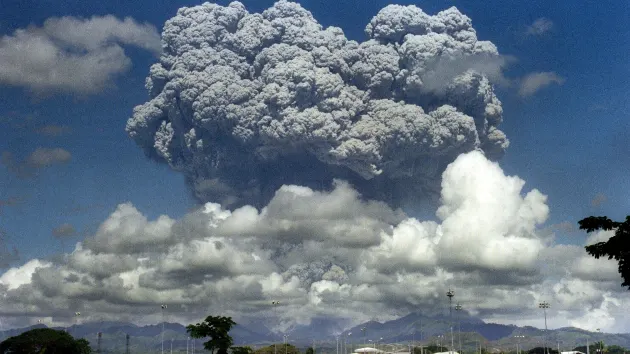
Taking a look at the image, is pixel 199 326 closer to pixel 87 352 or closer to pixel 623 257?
pixel 87 352

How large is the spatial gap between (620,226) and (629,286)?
324cm

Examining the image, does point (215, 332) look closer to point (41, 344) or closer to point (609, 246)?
point (41, 344)

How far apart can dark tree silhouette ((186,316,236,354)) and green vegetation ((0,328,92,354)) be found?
23.0m

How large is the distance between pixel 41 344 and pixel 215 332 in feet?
97.6

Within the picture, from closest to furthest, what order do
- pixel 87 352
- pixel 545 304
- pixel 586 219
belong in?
1. pixel 586 219
2. pixel 87 352
3. pixel 545 304

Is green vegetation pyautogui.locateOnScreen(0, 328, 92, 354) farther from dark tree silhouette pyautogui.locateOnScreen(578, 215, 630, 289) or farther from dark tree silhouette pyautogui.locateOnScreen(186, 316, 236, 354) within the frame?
dark tree silhouette pyautogui.locateOnScreen(578, 215, 630, 289)

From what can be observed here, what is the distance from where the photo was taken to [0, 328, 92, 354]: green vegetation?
150m

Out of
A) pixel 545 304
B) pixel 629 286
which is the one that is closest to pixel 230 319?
pixel 545 304

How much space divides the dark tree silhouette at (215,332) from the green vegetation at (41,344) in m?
23.0

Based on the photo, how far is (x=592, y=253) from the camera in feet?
162

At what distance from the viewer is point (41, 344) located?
15275 cm

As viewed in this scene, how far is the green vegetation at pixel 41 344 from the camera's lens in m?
150

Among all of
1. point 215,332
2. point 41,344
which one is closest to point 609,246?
point 215,332

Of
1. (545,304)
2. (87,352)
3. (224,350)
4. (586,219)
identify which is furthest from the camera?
(545,304)
